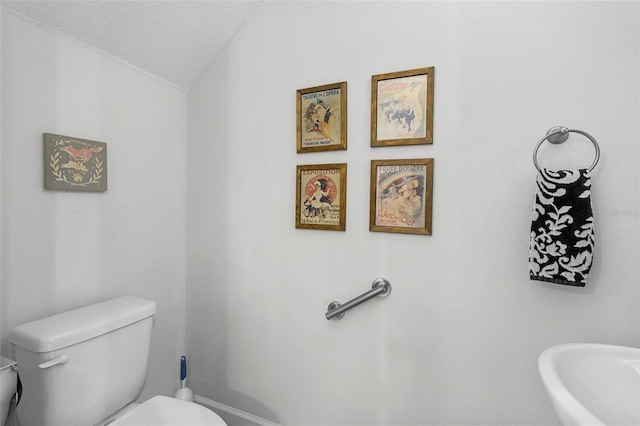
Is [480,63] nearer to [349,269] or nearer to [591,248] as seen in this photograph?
[591,248]

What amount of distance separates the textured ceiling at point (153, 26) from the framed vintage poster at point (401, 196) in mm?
975

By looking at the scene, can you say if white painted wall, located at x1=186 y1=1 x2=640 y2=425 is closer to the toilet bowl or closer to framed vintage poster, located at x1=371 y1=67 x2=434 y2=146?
framed vintage poster, located at x1=371 y1=67 x2=434 y2=146

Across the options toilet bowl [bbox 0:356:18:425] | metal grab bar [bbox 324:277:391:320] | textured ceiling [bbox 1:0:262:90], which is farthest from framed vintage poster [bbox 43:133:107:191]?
metal grab bar [bbox 324:277:391:320]

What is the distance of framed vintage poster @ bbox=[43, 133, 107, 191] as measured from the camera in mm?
1176

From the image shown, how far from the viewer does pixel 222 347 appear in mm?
1660

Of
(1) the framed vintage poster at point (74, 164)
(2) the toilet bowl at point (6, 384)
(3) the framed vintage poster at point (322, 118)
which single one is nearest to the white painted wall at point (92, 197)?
(1) the framed vintage poster at point (74, 164)

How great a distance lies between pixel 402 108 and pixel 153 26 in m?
1.09

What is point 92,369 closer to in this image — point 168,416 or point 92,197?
point 168,416

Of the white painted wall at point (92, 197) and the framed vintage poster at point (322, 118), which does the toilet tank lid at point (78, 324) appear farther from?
the framed vintage poster at point (322, 118)

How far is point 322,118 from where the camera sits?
139 centimetres

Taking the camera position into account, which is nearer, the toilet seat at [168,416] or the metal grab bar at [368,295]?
the toilet seat at [168,416]

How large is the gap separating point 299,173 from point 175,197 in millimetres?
712

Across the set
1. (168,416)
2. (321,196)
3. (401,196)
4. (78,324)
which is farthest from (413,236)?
(78,324)

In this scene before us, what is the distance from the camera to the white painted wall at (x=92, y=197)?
110 cm
